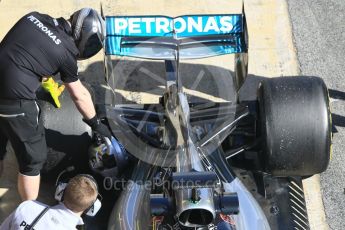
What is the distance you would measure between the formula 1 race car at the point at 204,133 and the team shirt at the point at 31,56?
599 millimetres

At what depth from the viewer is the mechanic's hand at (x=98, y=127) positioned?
4.28m

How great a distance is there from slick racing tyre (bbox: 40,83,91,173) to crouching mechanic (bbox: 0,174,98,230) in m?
1.10

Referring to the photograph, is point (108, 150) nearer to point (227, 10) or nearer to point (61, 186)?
point (61, 186)

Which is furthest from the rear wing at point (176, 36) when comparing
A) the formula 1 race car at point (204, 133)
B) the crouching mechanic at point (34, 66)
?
the crouching mechanic at point (34, 66)

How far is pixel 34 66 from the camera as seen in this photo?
3.86 metres

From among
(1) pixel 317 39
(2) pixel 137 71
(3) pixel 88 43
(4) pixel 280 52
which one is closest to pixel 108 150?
(3) pixel 88 43

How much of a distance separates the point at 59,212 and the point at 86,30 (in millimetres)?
1340

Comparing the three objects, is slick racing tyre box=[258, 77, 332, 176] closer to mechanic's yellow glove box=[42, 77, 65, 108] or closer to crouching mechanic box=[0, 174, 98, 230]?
crouching mechanic box=[0, 174, 98, 230]

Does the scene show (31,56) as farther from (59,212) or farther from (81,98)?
(59,212)

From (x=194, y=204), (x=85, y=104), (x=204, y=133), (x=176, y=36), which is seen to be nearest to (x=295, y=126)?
(x=204, y=133)

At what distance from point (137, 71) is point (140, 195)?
2.09 metres

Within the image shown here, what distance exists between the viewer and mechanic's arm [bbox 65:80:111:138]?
4.09m

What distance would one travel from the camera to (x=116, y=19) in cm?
449

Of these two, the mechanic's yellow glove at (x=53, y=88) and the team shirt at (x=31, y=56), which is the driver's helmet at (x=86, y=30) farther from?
the mechanic's yellow glove at (x=53, y=88)
